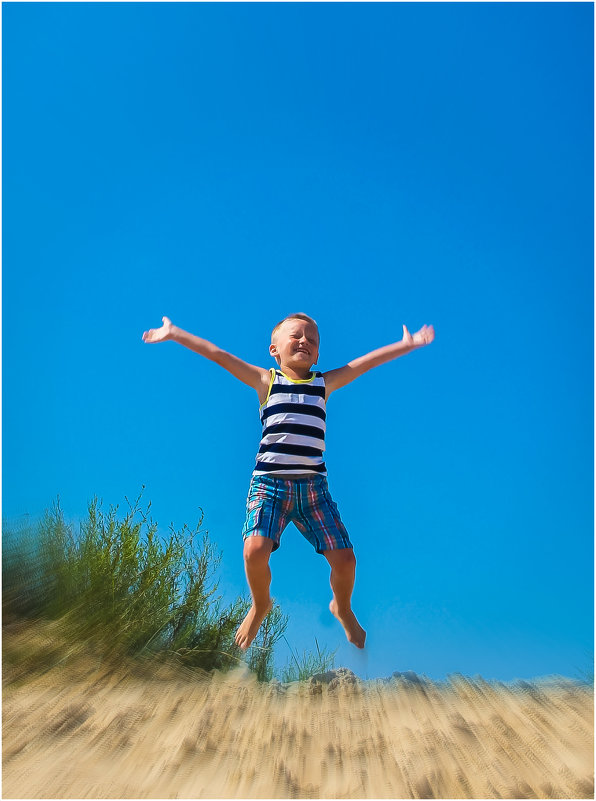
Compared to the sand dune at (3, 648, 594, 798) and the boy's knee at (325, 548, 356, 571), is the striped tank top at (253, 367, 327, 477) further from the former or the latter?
the sand dune at (3, 648, 594, 798)

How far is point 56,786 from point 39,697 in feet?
3.27

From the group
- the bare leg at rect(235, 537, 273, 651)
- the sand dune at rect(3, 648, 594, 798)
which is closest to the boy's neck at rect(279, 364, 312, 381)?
the bare leg at rect(235, 537, 273, 651)

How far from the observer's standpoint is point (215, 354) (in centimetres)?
456

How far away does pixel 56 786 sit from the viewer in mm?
3818

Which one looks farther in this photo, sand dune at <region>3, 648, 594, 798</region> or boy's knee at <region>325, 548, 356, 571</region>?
boy's knee at <region>325, 548, 356, 571</region>

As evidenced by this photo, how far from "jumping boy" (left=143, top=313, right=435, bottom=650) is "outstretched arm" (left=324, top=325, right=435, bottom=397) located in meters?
0.11

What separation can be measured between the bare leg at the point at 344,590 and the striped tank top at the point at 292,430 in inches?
20.1

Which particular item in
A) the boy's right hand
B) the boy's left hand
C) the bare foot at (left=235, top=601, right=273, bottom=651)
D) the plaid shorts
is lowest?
the bare foot at (left=235, top=601, right=273, bottom=651)

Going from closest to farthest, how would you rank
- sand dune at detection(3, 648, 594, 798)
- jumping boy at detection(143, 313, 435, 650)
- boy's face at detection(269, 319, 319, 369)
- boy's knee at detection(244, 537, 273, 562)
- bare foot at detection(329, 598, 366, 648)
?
sand dune at detection(3, 648, 594, 798) < boy's knee at detection(244, 537, 273, 562) < jumping boy at detection(143, 313, 435, 650) < bare foot at detection(329, 598, 366, 648) < boy's face at detection(269, 319, 319, 369)

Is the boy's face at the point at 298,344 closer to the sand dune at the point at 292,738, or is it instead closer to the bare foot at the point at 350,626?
the bare foot at the point at 350,626

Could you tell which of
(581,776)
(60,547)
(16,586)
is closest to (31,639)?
(16,586)

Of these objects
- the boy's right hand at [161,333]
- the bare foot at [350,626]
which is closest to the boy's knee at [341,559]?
the bare foot at [350,626]

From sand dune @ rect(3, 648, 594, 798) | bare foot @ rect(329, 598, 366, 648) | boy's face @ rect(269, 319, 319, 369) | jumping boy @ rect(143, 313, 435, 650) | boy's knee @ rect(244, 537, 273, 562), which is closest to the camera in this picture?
sand dune @ rect(3, 648, 594, 798)

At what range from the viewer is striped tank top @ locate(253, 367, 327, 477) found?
4.48 metres
